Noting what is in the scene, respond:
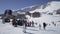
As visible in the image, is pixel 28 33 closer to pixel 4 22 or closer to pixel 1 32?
pixel 1 32

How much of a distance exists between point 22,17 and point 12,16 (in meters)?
0.44

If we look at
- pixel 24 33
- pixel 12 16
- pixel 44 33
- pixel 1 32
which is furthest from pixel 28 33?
pixel 12 16

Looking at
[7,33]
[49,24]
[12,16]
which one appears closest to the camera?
[7,33]

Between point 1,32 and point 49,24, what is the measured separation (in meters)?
1.77

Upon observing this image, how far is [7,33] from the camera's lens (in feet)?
11.2

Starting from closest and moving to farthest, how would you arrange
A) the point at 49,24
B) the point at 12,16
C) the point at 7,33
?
the point at 7,33 → the point at 12,16 → the point at 49,24

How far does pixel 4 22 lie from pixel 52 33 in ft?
5.96

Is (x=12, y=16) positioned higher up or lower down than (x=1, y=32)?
higher up

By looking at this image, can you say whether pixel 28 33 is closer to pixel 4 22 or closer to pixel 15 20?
pixel 15 20

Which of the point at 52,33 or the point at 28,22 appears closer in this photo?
the point at 52,33

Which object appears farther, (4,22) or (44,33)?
(4,22)

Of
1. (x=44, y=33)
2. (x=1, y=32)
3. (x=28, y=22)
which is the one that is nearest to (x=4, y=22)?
(x=28, y=22)

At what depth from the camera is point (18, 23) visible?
469 cm

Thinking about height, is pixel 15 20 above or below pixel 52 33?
above
